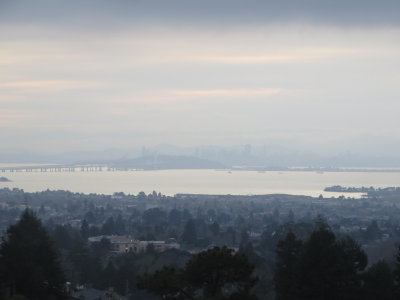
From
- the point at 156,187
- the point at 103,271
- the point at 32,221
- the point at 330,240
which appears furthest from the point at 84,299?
the point at 156,187

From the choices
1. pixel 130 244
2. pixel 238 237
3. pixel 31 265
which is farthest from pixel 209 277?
pixel 238 237

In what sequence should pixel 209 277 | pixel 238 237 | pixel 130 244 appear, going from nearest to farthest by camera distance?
pixel 209 277 < pixel 130 244 < pixel 238 237

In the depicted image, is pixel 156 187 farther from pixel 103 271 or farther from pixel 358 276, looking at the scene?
pixel 358 276

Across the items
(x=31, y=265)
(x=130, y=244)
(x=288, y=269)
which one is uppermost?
(x=288, y=269)

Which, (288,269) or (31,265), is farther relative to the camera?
(288,269)

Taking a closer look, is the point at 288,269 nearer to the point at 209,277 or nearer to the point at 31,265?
the point at 31,265

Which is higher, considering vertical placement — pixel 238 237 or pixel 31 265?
pixel 238 237
